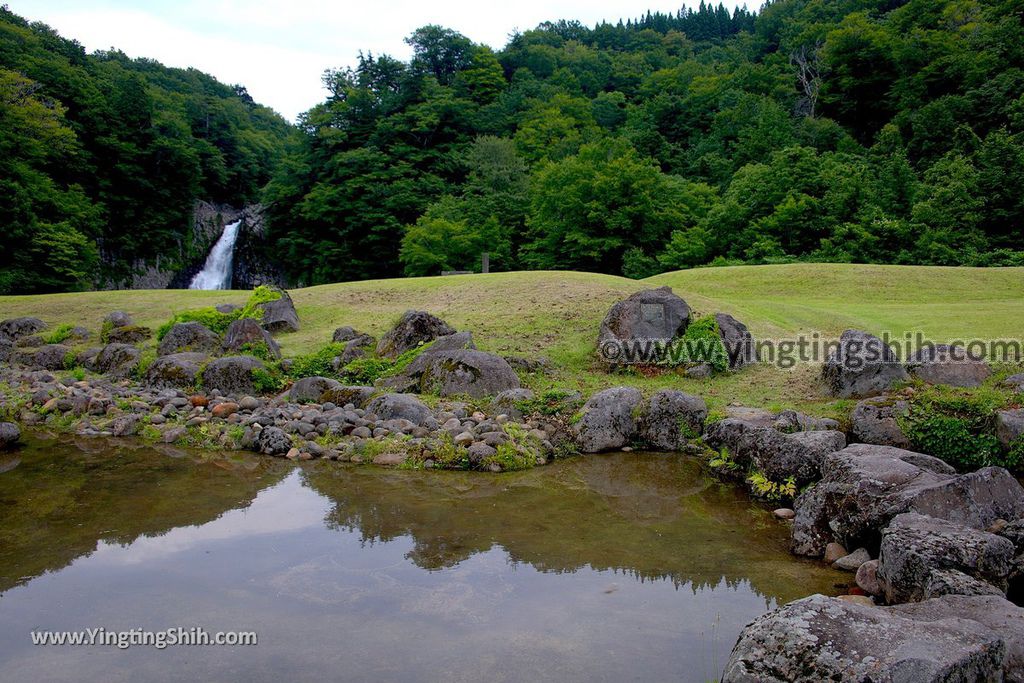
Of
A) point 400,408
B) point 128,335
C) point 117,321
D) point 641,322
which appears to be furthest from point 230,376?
point 641,322

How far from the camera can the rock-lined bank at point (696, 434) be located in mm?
4617

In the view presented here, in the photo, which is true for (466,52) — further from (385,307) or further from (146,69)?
(385,307)

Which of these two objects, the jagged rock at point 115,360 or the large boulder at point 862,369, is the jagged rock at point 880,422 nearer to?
the large boulder at point 862,369

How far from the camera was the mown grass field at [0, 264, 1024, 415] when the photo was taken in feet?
48.5

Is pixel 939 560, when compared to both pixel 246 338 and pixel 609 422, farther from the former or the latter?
pixel 246 338

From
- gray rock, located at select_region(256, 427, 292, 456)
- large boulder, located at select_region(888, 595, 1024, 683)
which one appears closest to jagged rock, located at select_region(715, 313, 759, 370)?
gray rock, located at select_region(256, 427, 292, 456)

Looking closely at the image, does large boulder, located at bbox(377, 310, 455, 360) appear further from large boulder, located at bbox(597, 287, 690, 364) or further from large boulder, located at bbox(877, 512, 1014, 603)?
large boulder, located at bbox(877, 512, 1014, 603)

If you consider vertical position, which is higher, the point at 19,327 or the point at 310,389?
the point at 19,327

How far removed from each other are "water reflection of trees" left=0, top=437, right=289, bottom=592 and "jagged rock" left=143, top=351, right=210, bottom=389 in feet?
11.0

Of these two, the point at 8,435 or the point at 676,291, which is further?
the point at 676,291

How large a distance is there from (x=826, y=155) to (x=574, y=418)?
3818 cm

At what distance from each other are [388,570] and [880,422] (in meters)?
8.25

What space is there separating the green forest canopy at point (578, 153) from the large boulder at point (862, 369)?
2359 cm

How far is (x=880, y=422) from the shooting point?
421 inches
